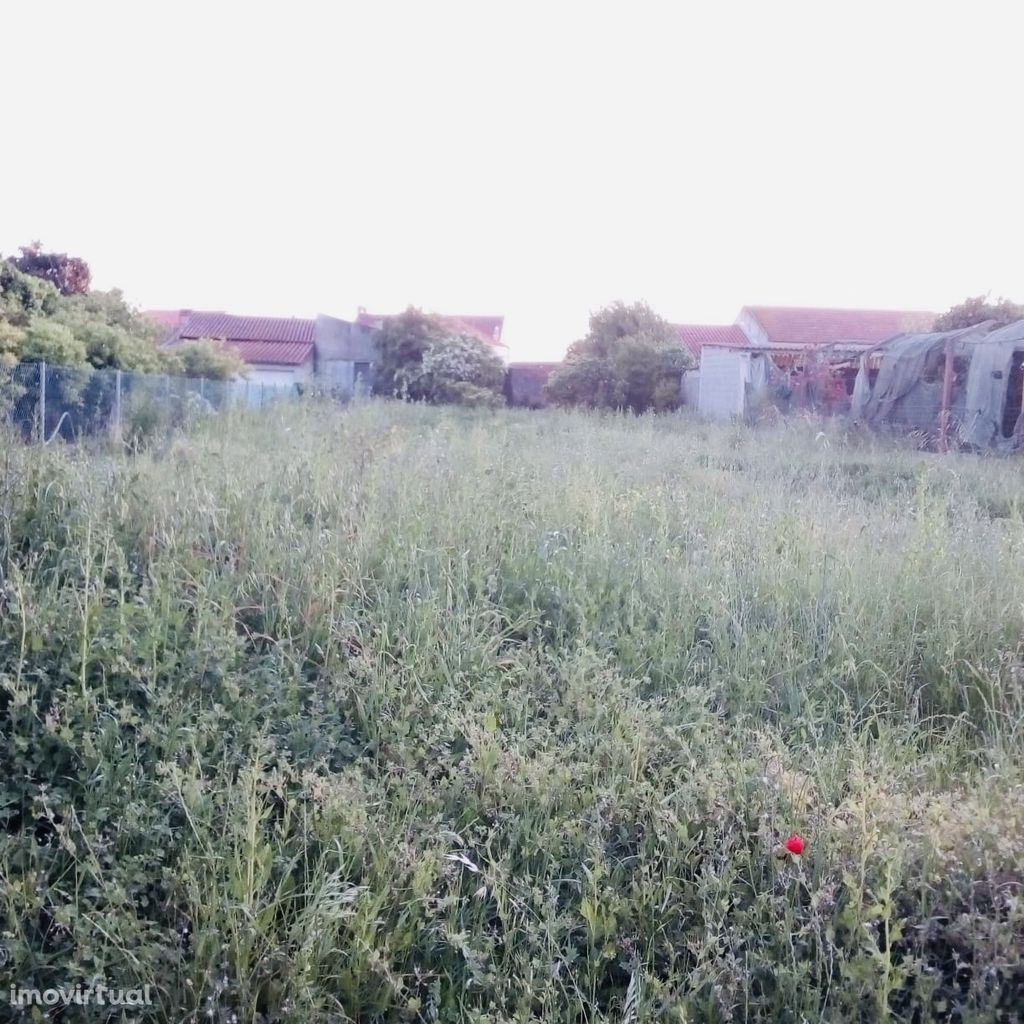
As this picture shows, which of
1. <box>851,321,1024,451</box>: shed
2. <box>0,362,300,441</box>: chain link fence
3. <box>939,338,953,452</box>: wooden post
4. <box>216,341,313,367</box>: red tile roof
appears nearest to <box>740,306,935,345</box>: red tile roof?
<box>216,341,313,367</box>: red tile roof

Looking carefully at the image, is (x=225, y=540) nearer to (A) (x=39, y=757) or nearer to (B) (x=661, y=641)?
(A) (x=39, y=757)

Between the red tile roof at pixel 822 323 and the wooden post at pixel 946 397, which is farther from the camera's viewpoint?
the red tile roof at pixel 822 323

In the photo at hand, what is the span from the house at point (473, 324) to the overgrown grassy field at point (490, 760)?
955 inches

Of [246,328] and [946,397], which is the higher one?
[246,328]

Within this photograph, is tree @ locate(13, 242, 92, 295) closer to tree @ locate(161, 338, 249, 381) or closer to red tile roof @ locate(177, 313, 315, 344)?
tree @ locate(161, 338, 249, 381)

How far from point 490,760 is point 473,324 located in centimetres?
4803

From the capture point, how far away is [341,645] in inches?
128

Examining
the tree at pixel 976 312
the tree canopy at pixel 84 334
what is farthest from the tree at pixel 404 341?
the tree at pixel 976 312

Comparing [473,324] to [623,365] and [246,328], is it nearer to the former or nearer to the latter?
[246,328]

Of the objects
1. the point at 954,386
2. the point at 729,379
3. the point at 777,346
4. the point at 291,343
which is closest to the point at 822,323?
the point at 777,346

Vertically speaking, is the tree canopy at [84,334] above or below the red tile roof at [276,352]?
below

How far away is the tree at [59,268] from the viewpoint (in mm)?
20094

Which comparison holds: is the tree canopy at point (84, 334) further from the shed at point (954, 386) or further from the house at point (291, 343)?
the shed at point (954, 386)

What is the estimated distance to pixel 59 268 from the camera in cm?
2128
